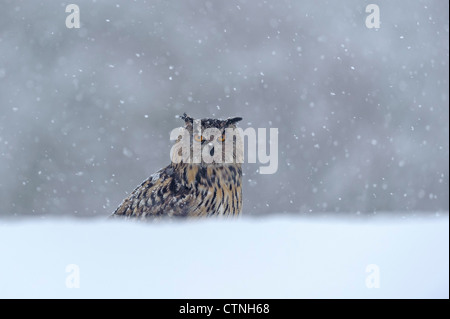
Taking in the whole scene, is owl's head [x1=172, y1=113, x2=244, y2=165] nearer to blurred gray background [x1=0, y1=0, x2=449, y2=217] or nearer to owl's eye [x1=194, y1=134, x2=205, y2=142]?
owl's eye [x1=194, y1=134, x2=205, y2=142]

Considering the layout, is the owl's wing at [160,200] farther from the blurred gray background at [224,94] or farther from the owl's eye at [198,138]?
the blurred gray background at [224,94]

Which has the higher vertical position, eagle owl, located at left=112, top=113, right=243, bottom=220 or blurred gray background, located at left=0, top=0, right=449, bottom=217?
blurred gray background, located at left=0, top=0, right=449, bottom=217

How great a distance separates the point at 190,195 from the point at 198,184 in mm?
79

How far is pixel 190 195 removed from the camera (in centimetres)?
326

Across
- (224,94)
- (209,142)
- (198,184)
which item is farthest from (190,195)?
(224,94)

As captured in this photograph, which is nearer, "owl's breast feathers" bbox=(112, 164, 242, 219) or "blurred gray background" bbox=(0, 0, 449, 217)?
"owl's breast feathers" bbox=(112, 164, 242, 219)

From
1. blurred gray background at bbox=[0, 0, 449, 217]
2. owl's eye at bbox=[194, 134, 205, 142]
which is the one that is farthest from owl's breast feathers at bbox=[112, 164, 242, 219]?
blurred gray background at bbox=[0, 0, 449, 217]

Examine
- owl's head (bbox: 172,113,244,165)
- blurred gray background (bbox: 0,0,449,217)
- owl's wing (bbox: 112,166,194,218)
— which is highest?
blurred gray background (bbox: 0,0,449,217)

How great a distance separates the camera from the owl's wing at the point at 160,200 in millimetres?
3215

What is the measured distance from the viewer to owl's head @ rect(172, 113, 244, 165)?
3.15 metres

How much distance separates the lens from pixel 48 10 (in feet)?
26.5

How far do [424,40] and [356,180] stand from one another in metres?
2.49

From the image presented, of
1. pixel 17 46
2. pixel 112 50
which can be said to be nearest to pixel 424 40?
pixel 112 50

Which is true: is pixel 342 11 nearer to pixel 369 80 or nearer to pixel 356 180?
pixel 369 80
